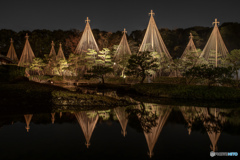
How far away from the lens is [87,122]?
230 inches

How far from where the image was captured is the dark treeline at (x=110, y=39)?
3250cm

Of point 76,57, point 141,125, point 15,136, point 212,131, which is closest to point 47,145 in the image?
point 15,136

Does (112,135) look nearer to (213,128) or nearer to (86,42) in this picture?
(213,128)

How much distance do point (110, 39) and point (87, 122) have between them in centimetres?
3192

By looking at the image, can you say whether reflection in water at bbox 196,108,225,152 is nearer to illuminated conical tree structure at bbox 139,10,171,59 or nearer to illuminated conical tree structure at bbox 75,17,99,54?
illuminated conical tree structure at bbox 139,10,171,59

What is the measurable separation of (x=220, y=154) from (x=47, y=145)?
362 centimetres

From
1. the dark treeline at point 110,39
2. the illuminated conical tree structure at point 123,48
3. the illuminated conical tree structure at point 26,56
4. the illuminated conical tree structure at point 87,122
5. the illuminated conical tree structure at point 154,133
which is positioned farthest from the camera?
the dark treeline at point 110,39

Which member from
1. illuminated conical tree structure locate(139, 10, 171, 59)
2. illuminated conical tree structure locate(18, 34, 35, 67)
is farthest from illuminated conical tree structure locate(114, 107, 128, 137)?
illuminated conical tree structure locate(18, 34, 35, 67)

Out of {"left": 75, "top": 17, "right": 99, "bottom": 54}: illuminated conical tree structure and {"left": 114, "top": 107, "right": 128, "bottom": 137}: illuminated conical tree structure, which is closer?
{"left": 114, "top": 107, "right": 128, "bottom": 137}: illuminated conical tree structure

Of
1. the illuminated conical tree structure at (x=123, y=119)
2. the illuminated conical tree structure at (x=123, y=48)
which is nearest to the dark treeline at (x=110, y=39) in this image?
the illuminated conical tree structure at (x=123, y=48)

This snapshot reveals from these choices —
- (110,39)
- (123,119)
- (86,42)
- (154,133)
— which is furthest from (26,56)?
(154,133)

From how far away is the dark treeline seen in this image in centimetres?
3250

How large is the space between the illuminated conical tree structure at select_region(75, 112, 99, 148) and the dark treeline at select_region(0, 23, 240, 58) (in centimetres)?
2615

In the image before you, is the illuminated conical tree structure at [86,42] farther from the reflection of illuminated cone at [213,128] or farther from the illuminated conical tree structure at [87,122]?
the reflection of illuminated cone at [213,128]
